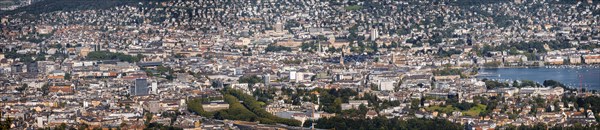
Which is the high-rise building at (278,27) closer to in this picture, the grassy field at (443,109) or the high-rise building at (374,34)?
the high-rise building at (374,34)

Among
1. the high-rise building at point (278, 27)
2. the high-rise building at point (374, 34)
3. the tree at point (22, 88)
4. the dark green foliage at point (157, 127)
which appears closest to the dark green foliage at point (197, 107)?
the dark green foliage at point (157, 127)

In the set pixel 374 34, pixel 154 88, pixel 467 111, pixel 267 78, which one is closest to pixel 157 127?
pixel 467 111

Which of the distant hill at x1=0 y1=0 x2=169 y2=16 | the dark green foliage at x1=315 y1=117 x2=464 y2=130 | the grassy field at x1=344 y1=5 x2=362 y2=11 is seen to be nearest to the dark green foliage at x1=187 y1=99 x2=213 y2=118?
the dark green foliage at x1=315 y1=117 x2=464 y2=130

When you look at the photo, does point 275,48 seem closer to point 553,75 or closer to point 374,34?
point 374,34

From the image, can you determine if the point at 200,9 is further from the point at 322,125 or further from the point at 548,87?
the point at 322,125

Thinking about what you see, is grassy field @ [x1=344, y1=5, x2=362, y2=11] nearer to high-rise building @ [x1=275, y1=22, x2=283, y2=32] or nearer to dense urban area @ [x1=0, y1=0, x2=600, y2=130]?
dense urban area @ [x1=0, y1=0, x2=600, y2=130]
